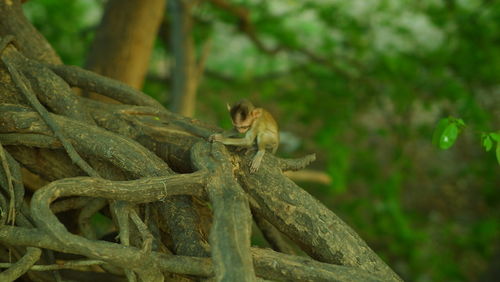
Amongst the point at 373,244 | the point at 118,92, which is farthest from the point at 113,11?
the point at 373,244

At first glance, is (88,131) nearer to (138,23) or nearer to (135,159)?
(135,159)

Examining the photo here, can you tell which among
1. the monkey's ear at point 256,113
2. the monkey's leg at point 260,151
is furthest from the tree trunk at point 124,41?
the monkey's leg at point 260,151

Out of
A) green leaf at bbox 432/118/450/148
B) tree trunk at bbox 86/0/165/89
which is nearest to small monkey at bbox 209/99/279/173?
green leaf at bbox 432/118/450/148

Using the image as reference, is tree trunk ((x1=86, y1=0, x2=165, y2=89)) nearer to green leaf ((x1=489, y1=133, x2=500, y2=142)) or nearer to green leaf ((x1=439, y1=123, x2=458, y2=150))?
green leaf ((x1=439, y1=123, x2=458, y2=150))

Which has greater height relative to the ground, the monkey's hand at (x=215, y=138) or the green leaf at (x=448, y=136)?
the green leaf at (x=448, y=136)

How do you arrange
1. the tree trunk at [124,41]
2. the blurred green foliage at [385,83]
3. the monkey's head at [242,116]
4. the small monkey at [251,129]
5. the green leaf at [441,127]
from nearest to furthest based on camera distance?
the green leaf at [441,127], the small monkey at [251,129], the monkey's head at [242,116], the tree trunk at [124,41], the blurred green foliage at [385,83]

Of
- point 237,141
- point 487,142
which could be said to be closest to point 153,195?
point 237,141

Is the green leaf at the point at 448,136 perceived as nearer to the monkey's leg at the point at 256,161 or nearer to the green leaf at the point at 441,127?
the green leaf at the point at 441,127
